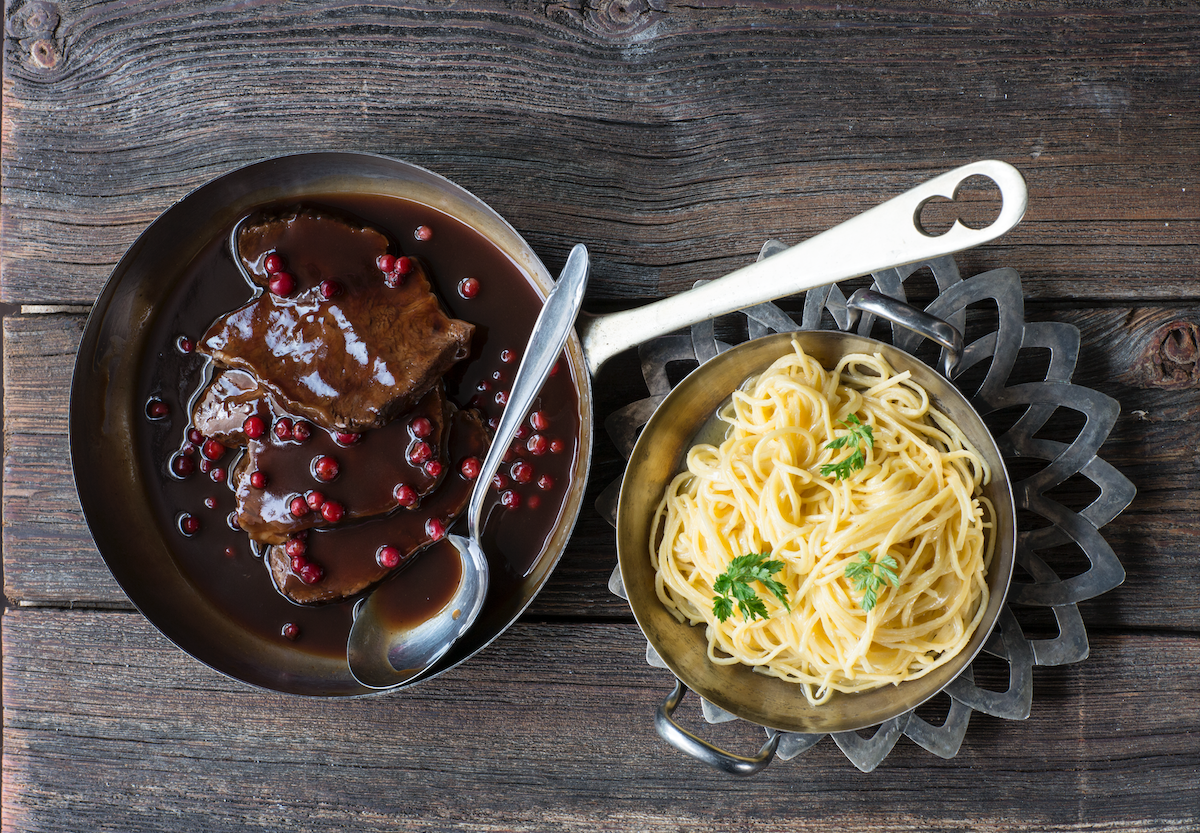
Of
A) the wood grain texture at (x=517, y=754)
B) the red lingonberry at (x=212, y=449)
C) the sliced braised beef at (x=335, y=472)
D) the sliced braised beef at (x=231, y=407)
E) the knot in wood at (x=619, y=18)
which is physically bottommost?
the wood grain texture at (x=517, y=754)

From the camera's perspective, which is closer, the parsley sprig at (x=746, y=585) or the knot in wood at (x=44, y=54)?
the parsley sprig at (x=746, y=585)

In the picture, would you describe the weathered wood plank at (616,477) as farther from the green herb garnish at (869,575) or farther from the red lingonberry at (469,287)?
the green herb garnish at (869,575)

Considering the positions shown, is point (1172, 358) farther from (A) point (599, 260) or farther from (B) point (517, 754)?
(B) point (517, 754)

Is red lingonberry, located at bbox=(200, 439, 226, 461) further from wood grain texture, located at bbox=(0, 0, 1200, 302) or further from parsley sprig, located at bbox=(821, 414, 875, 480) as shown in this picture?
parsley sprig, located at bbox=(821, 414, 875, 480)

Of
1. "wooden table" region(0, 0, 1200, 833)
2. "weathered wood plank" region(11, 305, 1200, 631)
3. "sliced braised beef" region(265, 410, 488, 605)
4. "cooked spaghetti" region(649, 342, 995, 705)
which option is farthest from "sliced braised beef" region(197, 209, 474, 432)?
"cooked spaghetti" region(649, 342, 995, 705)

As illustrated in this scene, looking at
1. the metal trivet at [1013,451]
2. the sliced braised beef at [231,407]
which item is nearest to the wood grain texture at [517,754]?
the metal trivet at [1013,451]

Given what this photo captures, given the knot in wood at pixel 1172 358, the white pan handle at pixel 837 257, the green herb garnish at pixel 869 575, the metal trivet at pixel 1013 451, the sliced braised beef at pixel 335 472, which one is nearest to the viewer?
the white pan handle at pixel 837 257
